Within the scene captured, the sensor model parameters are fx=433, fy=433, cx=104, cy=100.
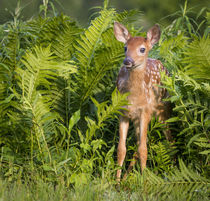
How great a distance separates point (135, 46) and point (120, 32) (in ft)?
0.91

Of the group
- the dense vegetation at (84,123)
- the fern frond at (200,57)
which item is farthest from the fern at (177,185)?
the fern frond at (200,57)

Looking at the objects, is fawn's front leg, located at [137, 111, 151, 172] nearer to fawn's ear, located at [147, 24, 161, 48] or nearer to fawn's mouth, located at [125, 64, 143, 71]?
fawn's mouth, located at [125, 64, 143, 71]

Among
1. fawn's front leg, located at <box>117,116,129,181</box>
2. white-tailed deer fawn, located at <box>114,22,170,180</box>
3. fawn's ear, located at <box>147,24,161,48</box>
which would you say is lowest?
fawn's front leg, located at <box>117,116,129,181</box>

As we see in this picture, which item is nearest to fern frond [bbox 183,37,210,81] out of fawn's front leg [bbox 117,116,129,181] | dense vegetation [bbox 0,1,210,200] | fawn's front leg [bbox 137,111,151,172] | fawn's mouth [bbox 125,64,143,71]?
dense vegetation [bbox 0,1,210,200]

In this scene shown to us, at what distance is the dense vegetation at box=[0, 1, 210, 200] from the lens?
3.47 metres

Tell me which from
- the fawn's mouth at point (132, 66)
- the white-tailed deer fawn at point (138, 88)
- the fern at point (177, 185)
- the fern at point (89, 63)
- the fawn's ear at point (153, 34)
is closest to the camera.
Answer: the fern at point (177, 185)

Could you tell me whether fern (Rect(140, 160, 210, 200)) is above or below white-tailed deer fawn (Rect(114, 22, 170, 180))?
below

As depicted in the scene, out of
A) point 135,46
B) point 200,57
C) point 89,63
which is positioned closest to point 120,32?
point 135,46

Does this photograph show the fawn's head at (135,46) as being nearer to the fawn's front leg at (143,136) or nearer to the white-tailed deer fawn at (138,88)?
the white-tailed deer fawn at (138,88)

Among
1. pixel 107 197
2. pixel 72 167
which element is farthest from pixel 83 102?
pixel 107 197

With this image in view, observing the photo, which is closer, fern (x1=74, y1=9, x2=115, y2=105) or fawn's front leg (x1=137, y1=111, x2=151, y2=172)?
fawn's front leg (x1=137, y1=111, x2=151, y2=172)

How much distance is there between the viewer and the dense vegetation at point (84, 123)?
137 inches

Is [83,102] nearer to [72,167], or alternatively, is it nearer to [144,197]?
[72,167]

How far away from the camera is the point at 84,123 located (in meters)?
4.29
